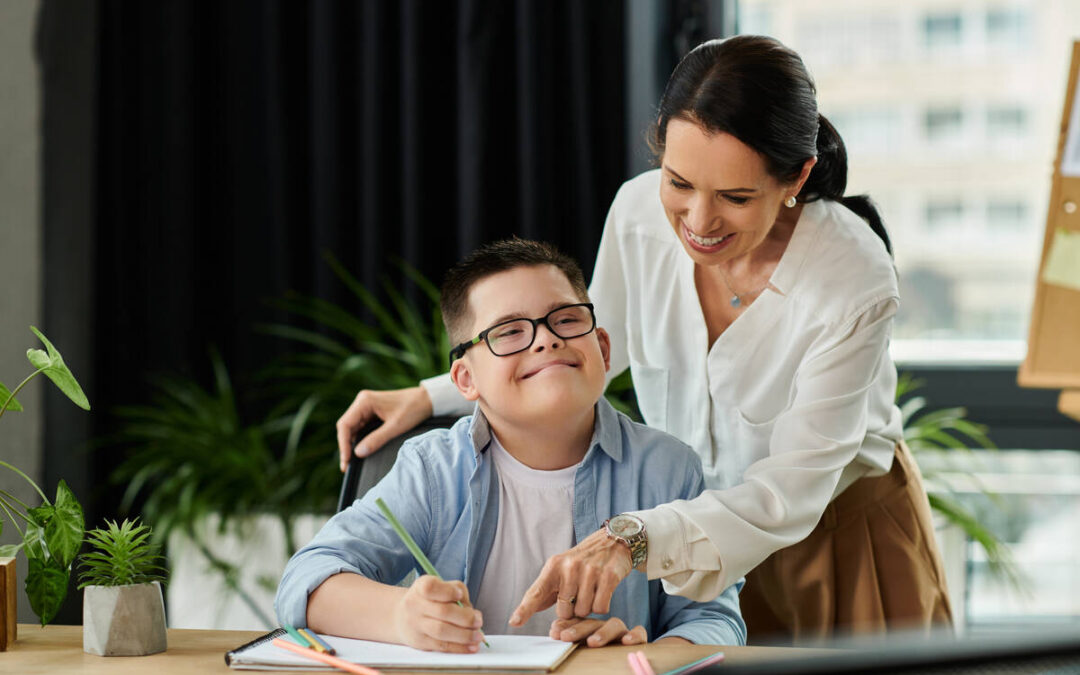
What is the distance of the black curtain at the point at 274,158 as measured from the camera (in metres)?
2.45

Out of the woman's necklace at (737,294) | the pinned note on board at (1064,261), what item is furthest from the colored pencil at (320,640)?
the pinned note on board at (1064,261)

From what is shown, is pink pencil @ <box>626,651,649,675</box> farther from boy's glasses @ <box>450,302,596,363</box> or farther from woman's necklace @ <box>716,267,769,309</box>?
woman's necklace @ <box>716,267,769,309</box>

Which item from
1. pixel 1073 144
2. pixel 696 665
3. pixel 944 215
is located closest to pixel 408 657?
pixel 696 665

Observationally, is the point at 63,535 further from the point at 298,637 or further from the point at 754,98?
the point at 754,98

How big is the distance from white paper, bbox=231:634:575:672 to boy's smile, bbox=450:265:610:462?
31 centimetres

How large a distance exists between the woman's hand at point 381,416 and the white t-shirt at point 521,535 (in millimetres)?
159

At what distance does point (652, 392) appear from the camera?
1591mm

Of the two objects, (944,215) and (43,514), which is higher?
(944,215)

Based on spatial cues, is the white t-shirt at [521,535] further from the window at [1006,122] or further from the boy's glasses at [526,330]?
the window at [1006,122]

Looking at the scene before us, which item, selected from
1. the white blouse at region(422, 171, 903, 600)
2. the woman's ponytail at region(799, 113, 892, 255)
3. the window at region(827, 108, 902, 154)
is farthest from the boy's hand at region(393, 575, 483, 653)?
the window at region(827, 108, 902, 154)

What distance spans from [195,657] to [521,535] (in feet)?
1.36

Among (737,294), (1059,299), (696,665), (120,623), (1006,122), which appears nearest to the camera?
(696,665)

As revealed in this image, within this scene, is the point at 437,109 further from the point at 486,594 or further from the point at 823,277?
the point at 486,594

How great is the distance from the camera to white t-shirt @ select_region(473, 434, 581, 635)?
4.04ft
